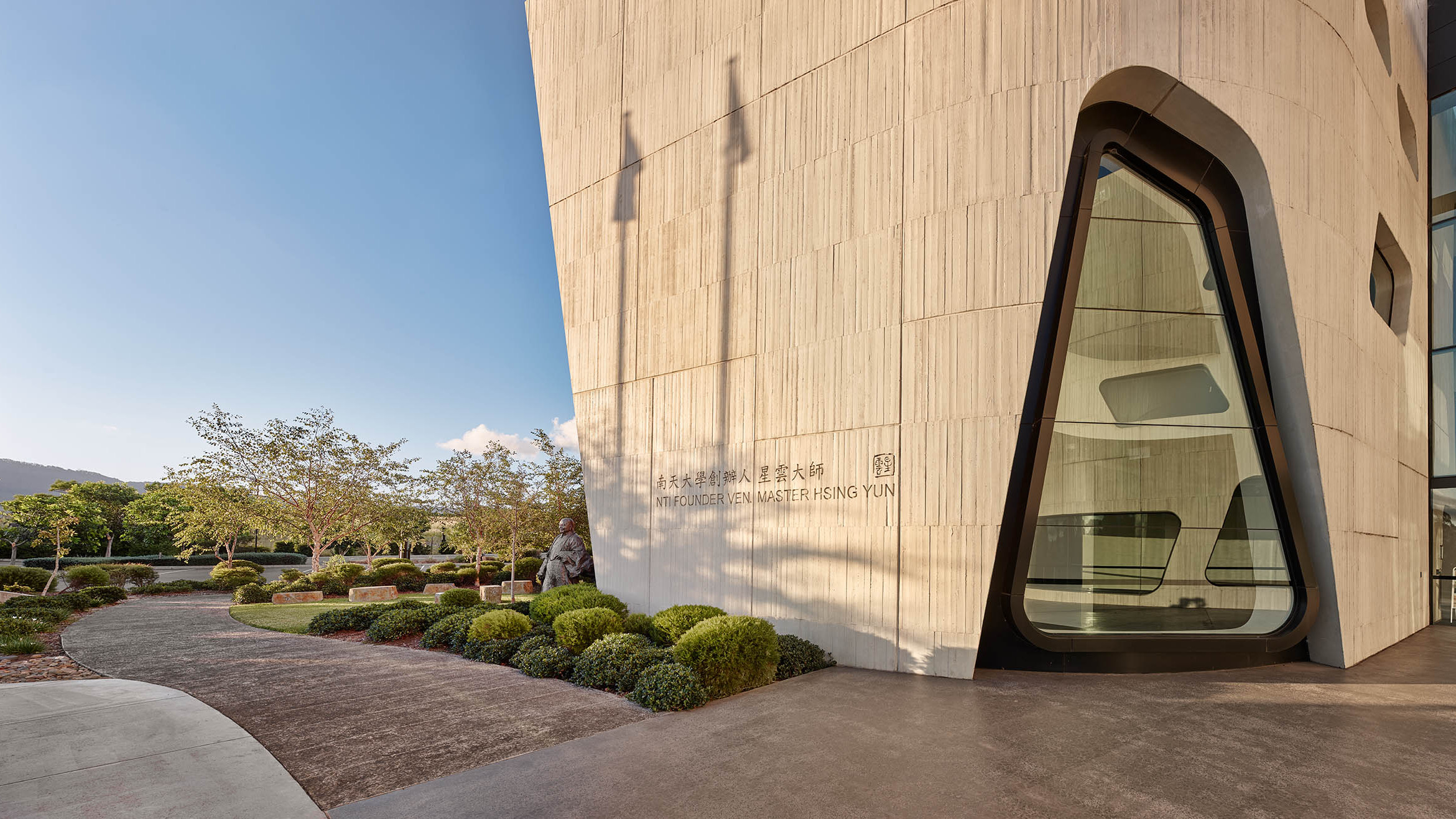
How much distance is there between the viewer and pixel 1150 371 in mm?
9609

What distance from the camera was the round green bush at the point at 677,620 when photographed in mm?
9969

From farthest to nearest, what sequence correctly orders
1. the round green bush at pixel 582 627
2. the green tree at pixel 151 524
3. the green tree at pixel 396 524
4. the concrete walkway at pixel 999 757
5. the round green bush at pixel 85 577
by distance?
the green tree at pixel 151 524 < the green tree at pixel 396 524 < the round green bush at pixel 85 577 < the round green bush at pixel 582 627 < the concrete walkway at pixel 999 757

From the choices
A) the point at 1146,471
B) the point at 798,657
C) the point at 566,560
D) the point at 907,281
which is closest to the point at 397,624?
the point at 566,560

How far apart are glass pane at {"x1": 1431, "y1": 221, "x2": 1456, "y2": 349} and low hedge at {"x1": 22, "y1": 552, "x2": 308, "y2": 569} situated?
4548 cm

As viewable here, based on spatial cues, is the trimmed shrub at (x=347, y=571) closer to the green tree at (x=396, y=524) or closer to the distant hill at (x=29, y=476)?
the green tree at (x=396, y=524)

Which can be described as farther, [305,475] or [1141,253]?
[305,475]

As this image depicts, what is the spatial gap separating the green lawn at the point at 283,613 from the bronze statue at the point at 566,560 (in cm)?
142

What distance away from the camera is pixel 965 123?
930 centimetres

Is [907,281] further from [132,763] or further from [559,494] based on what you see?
[559,494]

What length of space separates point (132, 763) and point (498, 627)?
17.9 feet

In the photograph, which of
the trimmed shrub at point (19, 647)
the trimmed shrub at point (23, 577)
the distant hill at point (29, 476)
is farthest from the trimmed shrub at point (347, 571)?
the distant hill at point (29, 476)

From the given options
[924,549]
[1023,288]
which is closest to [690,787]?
[924,549]

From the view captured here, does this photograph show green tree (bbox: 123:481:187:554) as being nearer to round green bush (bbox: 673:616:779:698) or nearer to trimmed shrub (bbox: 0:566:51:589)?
trimmed shrub (bbox: 0:566:51:589)

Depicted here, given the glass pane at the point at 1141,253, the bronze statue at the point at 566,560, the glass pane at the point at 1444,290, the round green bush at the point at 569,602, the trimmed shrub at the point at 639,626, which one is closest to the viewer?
the glass pane at the point at 1141,253
